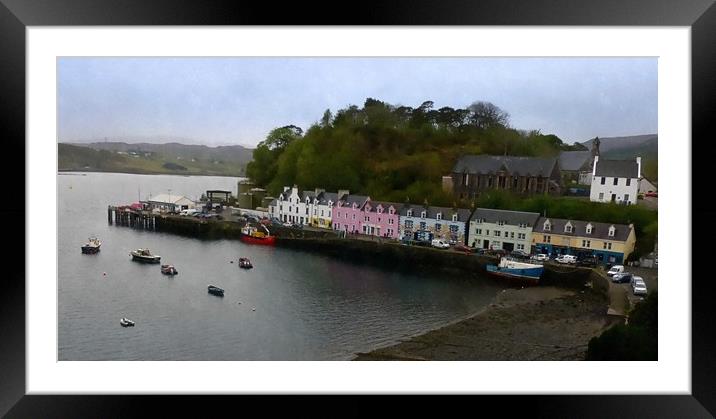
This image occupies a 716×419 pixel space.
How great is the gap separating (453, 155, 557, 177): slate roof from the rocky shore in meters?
0.69

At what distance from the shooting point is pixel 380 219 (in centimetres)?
316

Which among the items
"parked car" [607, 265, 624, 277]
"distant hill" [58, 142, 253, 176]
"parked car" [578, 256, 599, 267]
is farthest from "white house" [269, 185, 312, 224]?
"parked car" [607, 265, 624, 277]

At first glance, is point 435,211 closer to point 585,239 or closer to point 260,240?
point 585,239

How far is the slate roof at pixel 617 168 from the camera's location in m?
2.87

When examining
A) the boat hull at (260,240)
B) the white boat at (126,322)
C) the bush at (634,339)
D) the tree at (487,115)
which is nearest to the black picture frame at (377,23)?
the bush at (634,339)

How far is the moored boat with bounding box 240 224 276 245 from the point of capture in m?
3.23

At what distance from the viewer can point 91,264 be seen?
9.98 ft

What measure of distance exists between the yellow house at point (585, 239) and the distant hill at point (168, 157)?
1.81 metres

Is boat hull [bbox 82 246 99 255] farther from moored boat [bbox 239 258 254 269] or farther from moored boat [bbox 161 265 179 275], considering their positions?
moored boat [bbox 239 258 254 269]

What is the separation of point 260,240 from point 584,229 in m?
1.96

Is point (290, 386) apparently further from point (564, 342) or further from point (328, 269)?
point (564, 342)

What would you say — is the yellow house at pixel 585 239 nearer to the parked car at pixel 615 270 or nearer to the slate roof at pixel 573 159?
the parked car at pixel 615 270

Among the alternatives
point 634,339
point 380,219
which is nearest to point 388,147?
point 380,219

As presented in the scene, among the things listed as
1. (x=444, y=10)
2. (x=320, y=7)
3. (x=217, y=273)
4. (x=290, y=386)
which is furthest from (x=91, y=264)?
(x=444, y=10)
